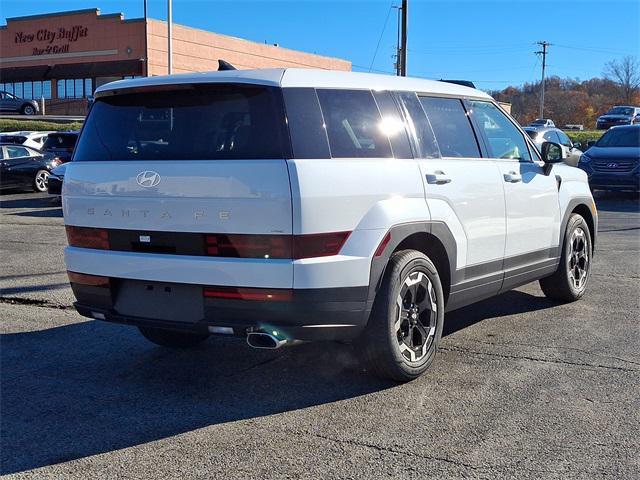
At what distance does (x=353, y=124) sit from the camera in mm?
4398

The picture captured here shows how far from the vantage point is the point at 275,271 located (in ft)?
12.7

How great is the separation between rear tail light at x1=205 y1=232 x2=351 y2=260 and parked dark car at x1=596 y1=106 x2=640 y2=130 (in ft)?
143

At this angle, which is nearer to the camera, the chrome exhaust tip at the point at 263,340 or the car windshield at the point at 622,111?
the chrome exhaust tip at the point at 263,340

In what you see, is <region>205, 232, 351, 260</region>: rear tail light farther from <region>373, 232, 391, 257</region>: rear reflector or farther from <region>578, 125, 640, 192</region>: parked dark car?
<region>578, 125, 640, 192</region>: parked dark car

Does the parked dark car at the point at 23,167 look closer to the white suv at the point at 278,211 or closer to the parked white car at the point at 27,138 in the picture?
the parked white car at the point at 27,138

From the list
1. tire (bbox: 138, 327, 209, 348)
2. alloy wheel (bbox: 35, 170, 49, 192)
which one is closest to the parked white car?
alloy wheel (bbox: 35, 170, 49, 192)

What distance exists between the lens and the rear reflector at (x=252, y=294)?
3908mm

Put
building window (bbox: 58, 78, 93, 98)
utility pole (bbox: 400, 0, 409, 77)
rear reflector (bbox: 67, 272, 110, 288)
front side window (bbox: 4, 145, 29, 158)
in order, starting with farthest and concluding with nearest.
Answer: building window (bbox: 58, 78, 93, 98), utility pole (bbox: 400, 0, 409, 77), front side window (bbox: 4, 145, 29, 158), rear reflector (bbox: 67, 272, 110, 288)

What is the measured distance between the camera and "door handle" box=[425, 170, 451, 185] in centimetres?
470

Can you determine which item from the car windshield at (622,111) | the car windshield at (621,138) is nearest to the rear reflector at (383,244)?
the car windshield at (621,138)

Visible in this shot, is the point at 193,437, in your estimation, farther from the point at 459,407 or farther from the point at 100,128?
the point at 100,128

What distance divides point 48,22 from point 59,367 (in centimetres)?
5484

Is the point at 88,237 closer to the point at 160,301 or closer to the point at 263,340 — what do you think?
the point at 160,301

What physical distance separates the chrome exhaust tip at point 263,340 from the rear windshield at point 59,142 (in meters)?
21.1
